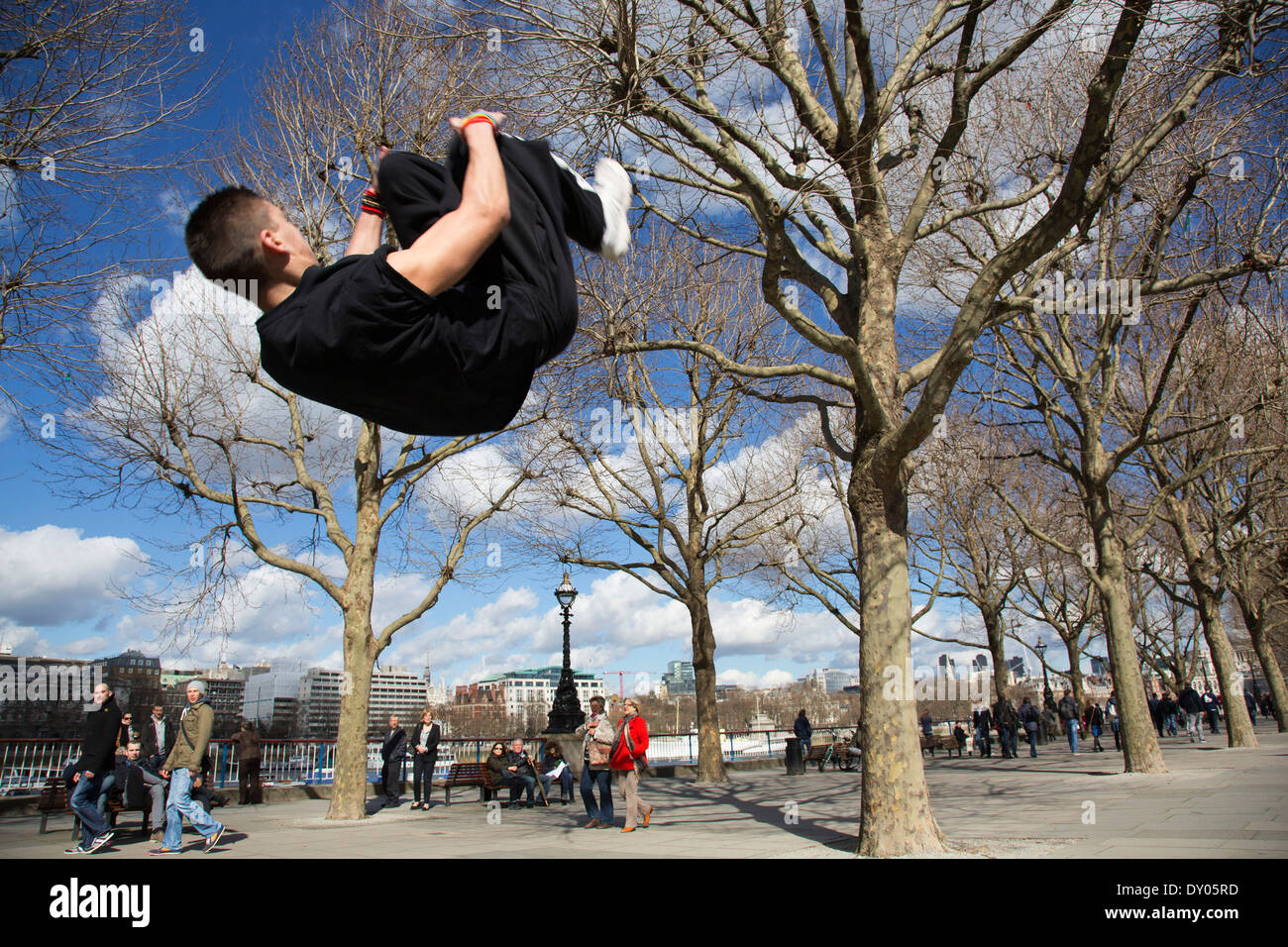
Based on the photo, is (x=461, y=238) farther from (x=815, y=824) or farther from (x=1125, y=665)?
(x=1125, y=665)

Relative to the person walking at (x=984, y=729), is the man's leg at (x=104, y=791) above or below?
above


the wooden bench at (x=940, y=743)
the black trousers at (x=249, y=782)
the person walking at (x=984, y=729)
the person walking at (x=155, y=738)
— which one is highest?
the person walking at (x=155, y=738)

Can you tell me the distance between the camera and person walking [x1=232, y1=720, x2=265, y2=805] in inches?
591

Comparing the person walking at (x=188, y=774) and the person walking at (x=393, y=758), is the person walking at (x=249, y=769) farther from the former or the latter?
the person walking at (x=188, y=774)

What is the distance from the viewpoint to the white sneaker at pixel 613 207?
198 cm

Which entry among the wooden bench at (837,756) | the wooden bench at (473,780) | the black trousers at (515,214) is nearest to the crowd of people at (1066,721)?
the wooden bench at (837,756)

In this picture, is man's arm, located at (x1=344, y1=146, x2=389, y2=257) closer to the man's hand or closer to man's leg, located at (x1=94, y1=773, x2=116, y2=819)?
the man's hand

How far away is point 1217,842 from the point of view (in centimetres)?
718

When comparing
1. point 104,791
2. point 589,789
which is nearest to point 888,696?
point 589,789

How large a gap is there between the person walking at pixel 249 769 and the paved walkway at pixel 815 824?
620 millimetres

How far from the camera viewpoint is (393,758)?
1592 cm
